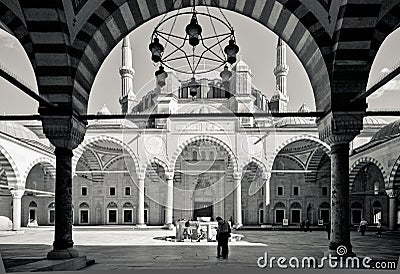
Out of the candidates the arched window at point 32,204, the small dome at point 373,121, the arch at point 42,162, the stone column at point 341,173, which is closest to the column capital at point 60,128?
the stone column at point 341,173

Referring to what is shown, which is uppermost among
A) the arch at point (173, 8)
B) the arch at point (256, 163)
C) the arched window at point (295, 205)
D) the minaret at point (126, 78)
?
the minaret at point (126, 78)

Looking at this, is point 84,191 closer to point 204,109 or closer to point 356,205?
point 204,109

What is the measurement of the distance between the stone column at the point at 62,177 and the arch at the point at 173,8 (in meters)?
0.49

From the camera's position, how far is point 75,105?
7324mm

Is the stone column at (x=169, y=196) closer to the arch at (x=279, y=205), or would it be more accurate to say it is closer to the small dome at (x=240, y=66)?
the arch at (x=279, y=205)

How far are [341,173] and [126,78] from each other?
2455 centimetres

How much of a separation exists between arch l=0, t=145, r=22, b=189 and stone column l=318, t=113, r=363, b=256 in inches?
625

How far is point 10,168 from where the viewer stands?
67.8ft

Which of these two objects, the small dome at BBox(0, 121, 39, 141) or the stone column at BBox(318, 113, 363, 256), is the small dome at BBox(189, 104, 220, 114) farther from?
the stone column at BBox(318, 113, 363, 256)

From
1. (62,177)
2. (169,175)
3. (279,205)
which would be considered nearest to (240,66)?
(279,205)

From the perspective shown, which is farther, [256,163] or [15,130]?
[15,130]

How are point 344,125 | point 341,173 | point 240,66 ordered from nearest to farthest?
point 344,125 < point 341,173 < point 240,66

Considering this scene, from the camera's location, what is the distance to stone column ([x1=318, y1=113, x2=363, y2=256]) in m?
7.09

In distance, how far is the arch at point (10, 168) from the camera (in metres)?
20.4
